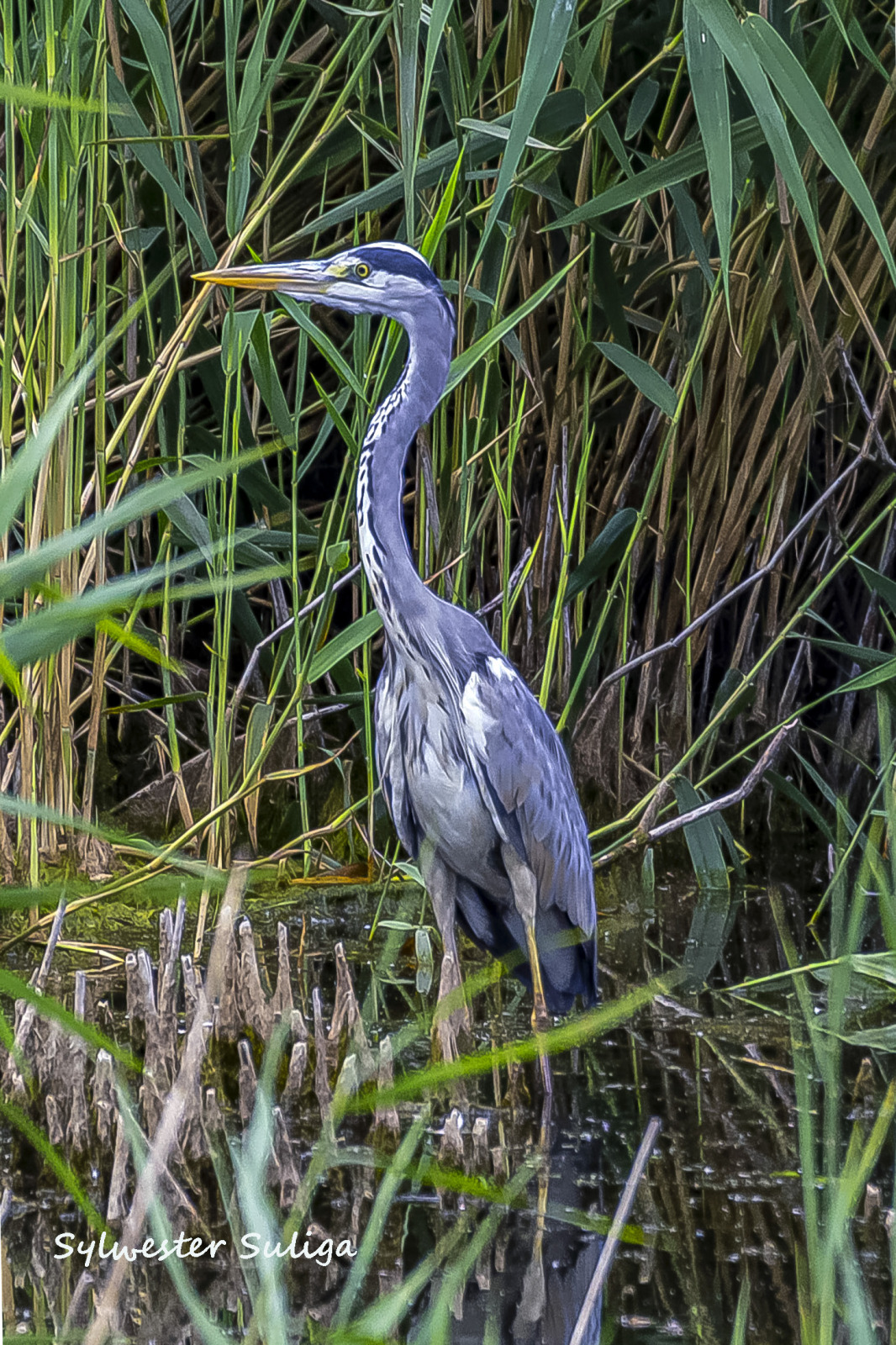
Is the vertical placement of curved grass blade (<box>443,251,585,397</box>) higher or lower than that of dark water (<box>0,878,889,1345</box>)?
higher

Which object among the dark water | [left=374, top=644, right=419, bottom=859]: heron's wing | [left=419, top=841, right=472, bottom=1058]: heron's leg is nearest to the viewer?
the dark water

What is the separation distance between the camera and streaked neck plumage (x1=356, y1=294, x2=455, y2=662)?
7.22ft

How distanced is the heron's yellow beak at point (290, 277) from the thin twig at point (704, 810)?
Result: 122cm

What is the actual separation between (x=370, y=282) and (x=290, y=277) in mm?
133

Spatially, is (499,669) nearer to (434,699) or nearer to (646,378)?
(434,699)

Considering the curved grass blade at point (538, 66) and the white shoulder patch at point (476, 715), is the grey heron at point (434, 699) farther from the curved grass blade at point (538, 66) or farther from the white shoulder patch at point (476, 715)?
the curved grass blade at point (538, 66)

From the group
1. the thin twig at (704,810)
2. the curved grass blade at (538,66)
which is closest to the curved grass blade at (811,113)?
the curved grass blade at (538,66)

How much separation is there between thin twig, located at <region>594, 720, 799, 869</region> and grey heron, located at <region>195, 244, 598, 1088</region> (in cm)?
42

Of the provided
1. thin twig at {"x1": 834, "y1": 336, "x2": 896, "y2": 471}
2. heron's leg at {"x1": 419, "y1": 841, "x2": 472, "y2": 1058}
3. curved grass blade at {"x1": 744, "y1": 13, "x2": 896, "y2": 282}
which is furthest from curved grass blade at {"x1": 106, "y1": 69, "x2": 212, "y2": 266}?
thin twig at {"x1": 834, "y1": 336, "x2": 896, "y2": 471}

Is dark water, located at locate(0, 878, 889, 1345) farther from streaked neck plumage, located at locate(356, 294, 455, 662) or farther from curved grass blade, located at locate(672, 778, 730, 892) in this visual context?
streaked neck plumage, located at locate(356, 294, 455, 662)

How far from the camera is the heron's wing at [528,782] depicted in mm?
2209

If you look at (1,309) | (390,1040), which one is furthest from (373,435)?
(390,1040)

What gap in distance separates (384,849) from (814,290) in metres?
1.48

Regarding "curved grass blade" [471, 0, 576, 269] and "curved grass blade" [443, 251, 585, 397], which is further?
"curved grass blade" [443, 251, 585, 397]
